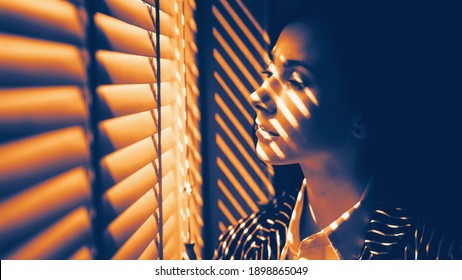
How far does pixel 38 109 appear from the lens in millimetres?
574

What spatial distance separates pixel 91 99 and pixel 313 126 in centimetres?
60

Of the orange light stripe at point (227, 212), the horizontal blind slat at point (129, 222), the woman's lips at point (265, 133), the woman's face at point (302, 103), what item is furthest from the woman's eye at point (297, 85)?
the orange light stripe at point (227, 212)

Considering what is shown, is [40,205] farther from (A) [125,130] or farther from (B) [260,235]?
(B) [260,235]

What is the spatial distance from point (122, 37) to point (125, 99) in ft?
0.42

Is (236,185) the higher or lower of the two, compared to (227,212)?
higher

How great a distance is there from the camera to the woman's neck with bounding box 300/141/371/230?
45.3 inches

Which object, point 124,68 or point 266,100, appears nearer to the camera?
point 124,68

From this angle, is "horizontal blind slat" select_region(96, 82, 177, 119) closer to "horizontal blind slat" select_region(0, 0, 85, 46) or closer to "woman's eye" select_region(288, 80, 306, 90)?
"horizontal blind slat" select_region(0, 0, 85, 46)

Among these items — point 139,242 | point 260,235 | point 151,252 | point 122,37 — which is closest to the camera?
point 122,37

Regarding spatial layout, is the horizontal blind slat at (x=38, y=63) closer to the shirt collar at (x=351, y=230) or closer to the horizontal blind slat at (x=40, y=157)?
the horizontal blind slat at (x=40, y=157)

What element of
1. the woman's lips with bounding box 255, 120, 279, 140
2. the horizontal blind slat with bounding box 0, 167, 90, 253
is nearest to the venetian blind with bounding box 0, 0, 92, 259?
the horizontal blind slat with bounding box 0, 167, 90, 253

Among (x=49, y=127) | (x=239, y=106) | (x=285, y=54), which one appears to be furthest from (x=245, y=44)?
(x=49, y=127)

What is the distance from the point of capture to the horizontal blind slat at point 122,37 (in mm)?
771

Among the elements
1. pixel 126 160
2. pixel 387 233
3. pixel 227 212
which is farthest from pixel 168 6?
pixel 387 233
